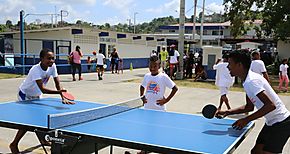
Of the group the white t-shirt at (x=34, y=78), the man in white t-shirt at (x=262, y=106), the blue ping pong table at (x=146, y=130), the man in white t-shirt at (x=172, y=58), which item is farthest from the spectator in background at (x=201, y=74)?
the man in white t-shirt at (x=262, y=106)

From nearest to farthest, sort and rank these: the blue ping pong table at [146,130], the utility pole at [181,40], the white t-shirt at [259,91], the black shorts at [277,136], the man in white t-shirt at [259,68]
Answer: the blue ping pong table at [146,130] < the white t-shirt at [259,91] < the black shorts at [277,136] < the man in white t-shirt at [259,68] < the utility pole at [181,40]

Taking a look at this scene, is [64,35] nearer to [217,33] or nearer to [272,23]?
[272,23]

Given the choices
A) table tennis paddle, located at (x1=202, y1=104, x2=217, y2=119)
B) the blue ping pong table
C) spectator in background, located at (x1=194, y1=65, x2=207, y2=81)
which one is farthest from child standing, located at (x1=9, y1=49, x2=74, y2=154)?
spectator in background, located at (x1=194, y1=65, x2=207, y2=81)

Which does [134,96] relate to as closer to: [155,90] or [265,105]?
[155,90]

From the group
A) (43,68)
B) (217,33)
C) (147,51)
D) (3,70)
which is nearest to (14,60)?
(3,70)

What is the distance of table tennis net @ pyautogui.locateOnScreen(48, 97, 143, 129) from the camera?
3.79 metres

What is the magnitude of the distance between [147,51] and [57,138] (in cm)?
3224

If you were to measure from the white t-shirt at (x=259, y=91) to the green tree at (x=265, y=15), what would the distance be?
21.8m

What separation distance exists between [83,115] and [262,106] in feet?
6.83

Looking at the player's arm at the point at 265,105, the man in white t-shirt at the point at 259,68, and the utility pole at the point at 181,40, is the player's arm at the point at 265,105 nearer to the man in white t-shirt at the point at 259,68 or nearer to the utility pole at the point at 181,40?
the man in white t-shirt at the point at 259,68

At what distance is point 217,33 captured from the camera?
8725 cm

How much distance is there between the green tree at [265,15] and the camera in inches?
967

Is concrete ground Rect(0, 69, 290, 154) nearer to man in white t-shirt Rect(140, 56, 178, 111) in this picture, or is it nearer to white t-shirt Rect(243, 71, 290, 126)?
man in white t-shirt Rect(140, 56, 178, 111)

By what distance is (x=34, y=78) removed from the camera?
5.38 metres
